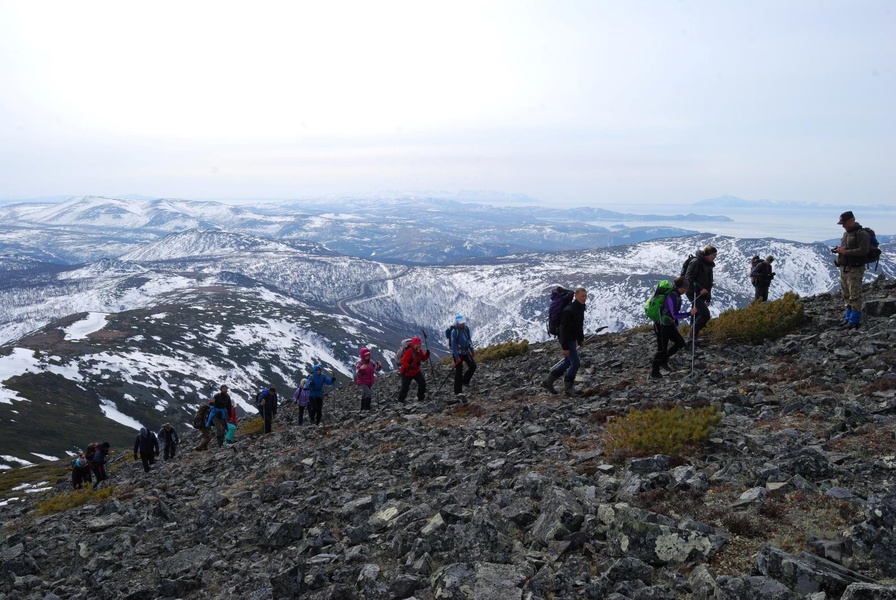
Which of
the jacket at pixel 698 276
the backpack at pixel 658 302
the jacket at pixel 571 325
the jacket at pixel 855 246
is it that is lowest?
the jacket at pixel 571 325

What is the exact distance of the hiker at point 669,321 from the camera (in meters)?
14.2

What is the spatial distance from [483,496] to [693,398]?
579 cm

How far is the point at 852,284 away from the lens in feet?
49.4

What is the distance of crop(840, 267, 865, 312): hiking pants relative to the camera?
14812 mm

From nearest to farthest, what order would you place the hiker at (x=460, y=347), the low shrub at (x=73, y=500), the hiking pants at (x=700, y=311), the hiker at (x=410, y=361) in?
1. the hiking pants at (x=700, y=311)
2. the low shrub at (x=73, y=500)
3. the hiker at (x=460, y=347)
4. the hiker at (x=410, y=361)

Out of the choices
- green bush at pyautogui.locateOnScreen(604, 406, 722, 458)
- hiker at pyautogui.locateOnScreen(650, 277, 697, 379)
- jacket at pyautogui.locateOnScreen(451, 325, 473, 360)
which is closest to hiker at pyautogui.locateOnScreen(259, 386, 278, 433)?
jacket at pyautogui.locateOnScreen(451, 325, 473, 360)

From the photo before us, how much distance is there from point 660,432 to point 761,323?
1089 centimetres

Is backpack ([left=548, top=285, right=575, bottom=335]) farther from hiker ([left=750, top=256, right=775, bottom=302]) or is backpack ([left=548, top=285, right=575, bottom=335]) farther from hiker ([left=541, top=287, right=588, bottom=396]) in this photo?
hiker ([left=750, top=256, right=775, bottom=302])

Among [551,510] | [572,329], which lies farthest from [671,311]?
[551,510]

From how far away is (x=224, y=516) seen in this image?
10656 mm

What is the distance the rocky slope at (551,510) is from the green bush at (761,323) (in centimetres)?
153

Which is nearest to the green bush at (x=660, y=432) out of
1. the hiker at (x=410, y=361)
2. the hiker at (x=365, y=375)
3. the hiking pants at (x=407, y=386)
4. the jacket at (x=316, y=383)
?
the hiker at (x=410, y=361)

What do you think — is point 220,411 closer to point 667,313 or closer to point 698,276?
point 667,313

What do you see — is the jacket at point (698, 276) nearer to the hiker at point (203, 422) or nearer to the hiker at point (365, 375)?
the hiker at point (365, 375)
